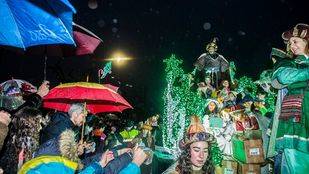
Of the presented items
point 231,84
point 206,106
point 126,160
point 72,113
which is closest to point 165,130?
point 231,84

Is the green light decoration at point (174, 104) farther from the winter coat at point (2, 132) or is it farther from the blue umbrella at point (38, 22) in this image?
the blue umbrella at point (38, 22)

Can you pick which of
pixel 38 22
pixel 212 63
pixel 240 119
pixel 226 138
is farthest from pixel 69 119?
pixel 212 63

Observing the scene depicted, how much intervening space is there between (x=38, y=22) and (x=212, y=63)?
10.7 m

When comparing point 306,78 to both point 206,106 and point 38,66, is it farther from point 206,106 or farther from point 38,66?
point 38,66

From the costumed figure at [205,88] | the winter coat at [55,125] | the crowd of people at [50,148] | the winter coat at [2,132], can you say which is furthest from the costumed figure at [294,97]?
the costumed figure at [205,88]

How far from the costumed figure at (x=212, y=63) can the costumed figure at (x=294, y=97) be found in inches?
344

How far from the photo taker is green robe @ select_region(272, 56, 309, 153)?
5285mm

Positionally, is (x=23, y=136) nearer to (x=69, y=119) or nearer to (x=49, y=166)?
(x=69, y=119)

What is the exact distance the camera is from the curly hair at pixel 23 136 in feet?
17.9

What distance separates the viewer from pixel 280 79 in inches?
219

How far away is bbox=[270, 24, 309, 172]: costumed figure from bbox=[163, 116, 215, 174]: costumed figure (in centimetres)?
116

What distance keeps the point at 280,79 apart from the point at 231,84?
25.5 ft

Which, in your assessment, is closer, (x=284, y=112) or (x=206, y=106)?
(x=284, y=112)

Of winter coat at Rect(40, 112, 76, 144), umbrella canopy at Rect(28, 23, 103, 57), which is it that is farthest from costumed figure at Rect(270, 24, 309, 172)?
umbrella canopy at Rect(28, 23, 103, 57)
